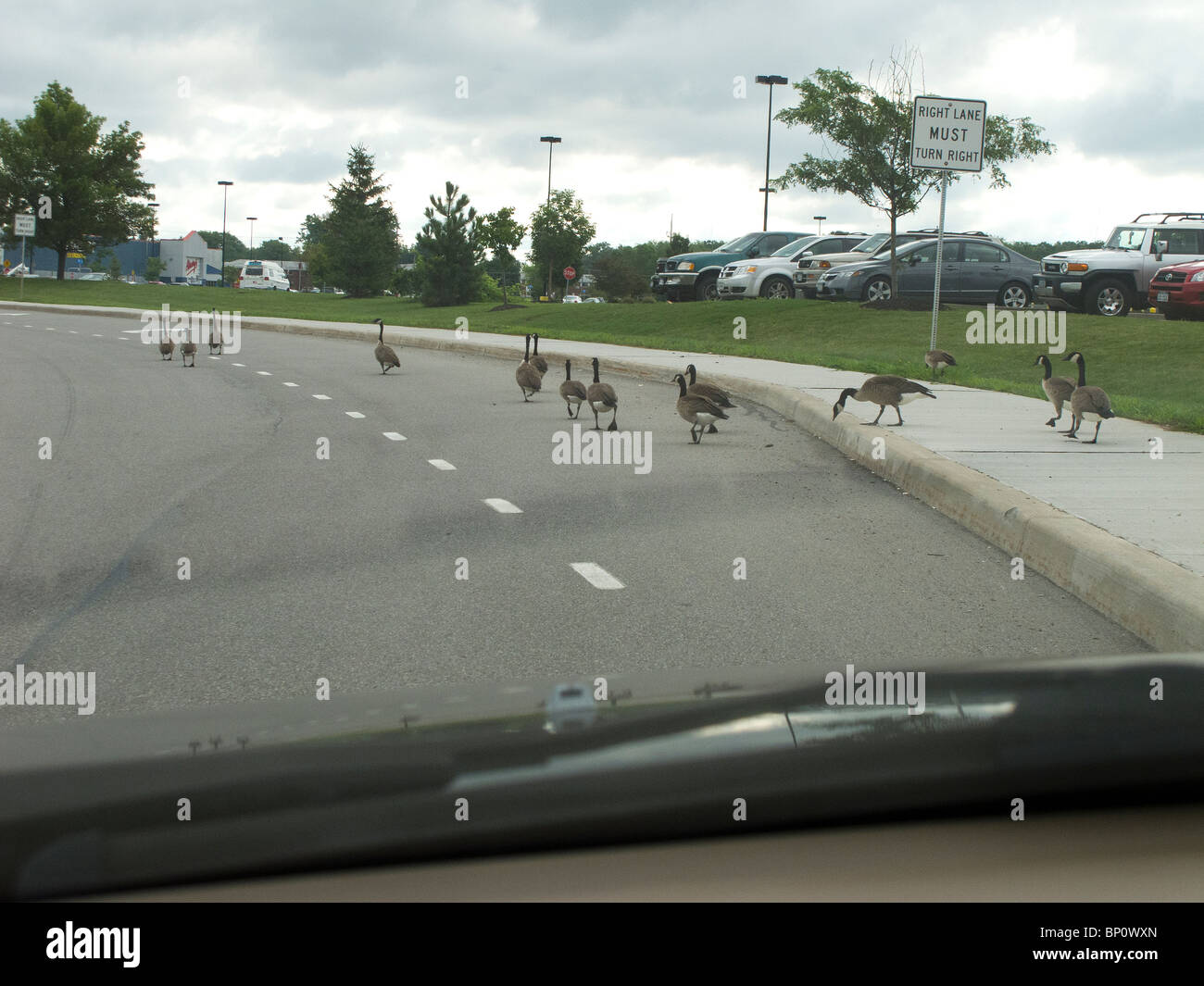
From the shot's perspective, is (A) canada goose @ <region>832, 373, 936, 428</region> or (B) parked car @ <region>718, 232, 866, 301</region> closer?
(A) canada goose @ <region>832, 373, 936, 428</region>

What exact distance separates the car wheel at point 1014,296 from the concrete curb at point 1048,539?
1827 cm

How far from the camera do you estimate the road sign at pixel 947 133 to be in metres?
16.0

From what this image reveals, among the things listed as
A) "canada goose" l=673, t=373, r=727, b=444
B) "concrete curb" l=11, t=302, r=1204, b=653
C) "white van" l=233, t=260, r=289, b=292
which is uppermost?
"white van" l=233, t=260, r=289, b=292

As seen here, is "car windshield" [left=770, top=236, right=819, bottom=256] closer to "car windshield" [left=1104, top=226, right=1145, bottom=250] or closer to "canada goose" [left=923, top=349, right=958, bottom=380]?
"car windshield" [left=1104, top=226, right=1145, bottom=250]

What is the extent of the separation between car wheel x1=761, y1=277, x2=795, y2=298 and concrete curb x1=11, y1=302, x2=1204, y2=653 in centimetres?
2130

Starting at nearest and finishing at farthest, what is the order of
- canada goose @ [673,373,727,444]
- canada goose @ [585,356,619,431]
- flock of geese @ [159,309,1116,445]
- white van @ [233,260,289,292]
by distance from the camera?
flock of geese @ [159,309,1116,445] → canada goose @ [673,373,727,444] → canada goose @ [585,356,619,431] → white van @ [233,260,289,292]

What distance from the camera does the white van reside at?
296ft

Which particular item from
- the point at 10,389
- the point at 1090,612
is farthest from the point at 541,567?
the point at 10,389

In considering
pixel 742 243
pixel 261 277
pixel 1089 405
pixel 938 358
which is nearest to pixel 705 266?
pixel 742 243

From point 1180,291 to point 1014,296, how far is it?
229 inches

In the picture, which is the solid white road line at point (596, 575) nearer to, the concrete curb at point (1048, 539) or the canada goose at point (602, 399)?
the concrete curb at point (1048, 539)

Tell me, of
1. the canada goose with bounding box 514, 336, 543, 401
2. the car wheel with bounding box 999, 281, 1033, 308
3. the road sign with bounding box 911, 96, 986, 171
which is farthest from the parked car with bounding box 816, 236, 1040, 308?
the canada goose with bounding box 514, 336, 543, 401

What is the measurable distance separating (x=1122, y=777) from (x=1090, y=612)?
4668mm
